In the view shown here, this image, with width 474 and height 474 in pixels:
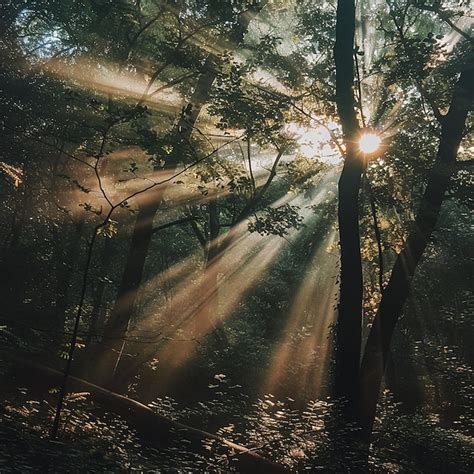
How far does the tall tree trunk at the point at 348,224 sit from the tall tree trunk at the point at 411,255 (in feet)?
1.16

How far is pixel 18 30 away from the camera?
1532 cm

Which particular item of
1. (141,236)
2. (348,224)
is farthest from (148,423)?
(141,236)

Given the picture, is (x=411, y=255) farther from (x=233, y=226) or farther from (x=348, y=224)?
(x=233, y=226)

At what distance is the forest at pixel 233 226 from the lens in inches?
242

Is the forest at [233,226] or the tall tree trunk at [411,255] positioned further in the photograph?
the tall tree trunk at [411,255]

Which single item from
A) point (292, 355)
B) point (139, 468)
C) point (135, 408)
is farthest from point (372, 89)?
point (139, 468)

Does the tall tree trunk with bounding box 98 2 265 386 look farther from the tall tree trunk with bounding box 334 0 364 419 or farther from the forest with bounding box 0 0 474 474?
the tall tree trunk with bounding box 334 0 364 419

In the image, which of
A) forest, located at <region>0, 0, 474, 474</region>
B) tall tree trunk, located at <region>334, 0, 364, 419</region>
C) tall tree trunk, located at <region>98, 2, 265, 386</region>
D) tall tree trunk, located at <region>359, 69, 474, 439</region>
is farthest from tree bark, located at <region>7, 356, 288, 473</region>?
tall tree trunk, located at <region>98, 2, 265, 386</region>

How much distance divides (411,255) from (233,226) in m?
10.9

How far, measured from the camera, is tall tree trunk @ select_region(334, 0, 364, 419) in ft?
25.5

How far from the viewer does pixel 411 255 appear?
839 cm

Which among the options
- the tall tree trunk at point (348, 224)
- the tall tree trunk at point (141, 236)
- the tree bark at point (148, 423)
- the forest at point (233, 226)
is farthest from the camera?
the tall tree trunk at point (141, 236)

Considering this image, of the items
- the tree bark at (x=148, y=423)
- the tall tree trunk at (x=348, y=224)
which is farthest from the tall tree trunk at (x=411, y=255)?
the tree bark at (x=148, y=423)

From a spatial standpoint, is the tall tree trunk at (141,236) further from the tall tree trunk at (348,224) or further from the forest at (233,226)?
the tall tree trunk at (348,224)
